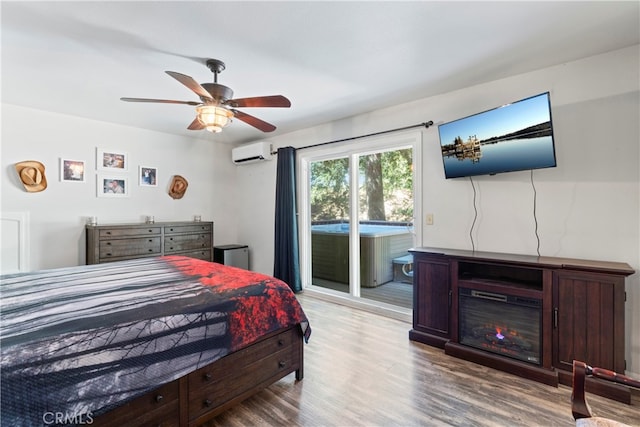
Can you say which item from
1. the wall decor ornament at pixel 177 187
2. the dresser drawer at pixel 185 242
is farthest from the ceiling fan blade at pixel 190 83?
the wall decor ornament at pixel 177 187

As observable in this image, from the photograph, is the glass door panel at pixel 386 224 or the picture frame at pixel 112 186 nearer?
the glass door panel at pixel 386 224

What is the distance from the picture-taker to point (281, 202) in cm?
446

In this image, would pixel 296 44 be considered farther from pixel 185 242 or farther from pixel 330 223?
pixel 185 242

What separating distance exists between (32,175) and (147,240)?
4.55 ft

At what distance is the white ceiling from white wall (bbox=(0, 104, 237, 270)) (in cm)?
51

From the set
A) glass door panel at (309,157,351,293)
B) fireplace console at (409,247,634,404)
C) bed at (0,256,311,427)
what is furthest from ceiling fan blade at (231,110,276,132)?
fireplace console at (409,247,634,404)

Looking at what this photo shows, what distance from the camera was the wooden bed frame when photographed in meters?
1.40

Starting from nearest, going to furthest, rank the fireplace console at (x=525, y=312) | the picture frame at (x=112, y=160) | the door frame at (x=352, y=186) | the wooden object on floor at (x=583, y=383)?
the wooden object on floor at (x=583, y=383) < the fireplace console at (x=525, y=312) < the door frame at (x=352, y=186) < the picture frame at (x=112, y=160)

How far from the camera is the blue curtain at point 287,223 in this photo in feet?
14.3

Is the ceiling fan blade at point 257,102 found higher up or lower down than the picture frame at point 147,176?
higher up

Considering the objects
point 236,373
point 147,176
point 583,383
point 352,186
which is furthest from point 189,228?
point 583,383

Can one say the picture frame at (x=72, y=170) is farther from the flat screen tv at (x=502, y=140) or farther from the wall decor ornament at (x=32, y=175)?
the flat screen tv at (x=502, y=140)

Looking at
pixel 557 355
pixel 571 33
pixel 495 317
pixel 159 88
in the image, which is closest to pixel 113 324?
pixel 159 88

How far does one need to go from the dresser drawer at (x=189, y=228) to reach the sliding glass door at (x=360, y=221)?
1453 mm
